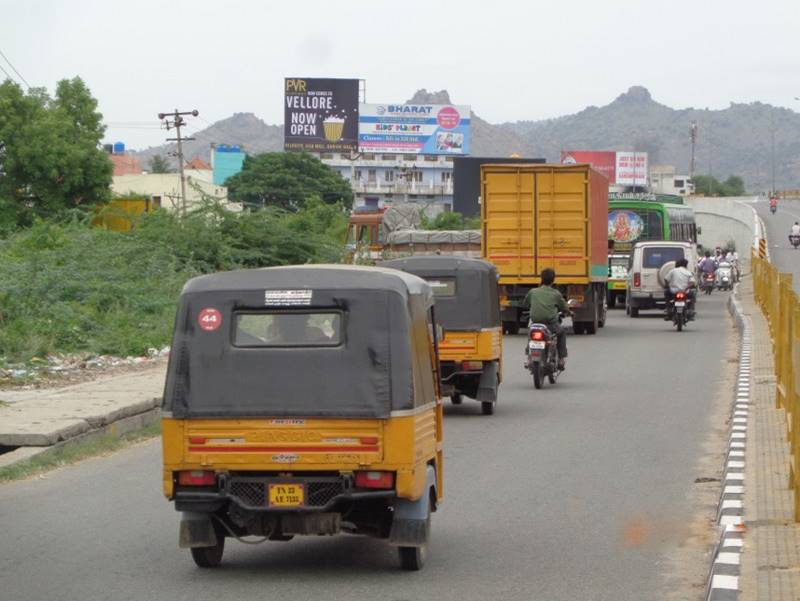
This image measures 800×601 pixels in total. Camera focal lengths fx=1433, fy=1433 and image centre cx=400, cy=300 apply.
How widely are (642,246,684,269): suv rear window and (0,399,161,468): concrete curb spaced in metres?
25.6

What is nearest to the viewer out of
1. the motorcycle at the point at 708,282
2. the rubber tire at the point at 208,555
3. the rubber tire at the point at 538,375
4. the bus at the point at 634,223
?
the rubber tire at the point at 208,555

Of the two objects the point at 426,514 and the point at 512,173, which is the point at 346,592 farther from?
the point at 512,173

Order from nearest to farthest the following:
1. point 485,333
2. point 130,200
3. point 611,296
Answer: point 485,333
point 611,296
point 130,200

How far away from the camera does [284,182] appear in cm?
10531

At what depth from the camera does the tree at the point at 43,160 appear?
62688 millimetres

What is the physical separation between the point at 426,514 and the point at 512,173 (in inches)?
950

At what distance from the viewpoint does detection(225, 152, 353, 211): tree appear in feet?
342

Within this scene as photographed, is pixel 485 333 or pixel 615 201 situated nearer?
pixel 485 333

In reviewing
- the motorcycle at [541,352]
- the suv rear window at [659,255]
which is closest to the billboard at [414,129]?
the suv rear window at [659,255]

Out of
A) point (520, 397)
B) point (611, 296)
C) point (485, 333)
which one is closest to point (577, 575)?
point (485, 333)

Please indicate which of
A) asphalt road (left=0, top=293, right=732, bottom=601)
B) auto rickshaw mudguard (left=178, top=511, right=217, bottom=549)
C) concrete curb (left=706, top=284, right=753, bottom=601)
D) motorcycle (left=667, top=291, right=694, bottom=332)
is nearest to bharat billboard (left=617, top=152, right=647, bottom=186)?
motorcycle (left=667, top=291, right=694, bottom=332)

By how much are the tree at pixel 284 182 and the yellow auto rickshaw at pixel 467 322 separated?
281 ft

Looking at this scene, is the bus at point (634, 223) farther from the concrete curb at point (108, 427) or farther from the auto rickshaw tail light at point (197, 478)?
the auto rickshaw tail light at point (197, 478)

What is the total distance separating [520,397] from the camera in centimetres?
1958
